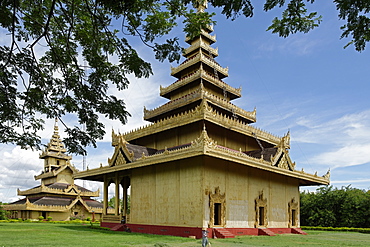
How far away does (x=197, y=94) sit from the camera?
23656 millimetres

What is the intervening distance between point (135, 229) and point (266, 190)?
9613 millimetres

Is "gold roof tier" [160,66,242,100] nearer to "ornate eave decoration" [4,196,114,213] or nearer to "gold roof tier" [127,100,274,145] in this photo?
"gold roof tier" [127,100,274,145]

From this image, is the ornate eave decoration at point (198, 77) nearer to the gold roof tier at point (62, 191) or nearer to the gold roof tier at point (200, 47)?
the gold roof tier at point (200, 47)

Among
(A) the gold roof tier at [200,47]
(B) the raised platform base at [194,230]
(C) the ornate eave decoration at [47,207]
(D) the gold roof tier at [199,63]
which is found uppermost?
(A) the gold roof tier at [200,47]

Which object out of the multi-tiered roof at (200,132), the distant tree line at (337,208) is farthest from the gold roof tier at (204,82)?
the distant tree line at (337,208)

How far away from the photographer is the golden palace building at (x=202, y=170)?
18781 mm

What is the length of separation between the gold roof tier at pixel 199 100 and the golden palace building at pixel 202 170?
0.08m

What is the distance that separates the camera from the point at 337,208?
35.2m

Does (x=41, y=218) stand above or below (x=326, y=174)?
below

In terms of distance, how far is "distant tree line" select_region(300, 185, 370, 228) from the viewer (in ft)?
109

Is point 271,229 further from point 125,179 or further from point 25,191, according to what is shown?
point 25,191

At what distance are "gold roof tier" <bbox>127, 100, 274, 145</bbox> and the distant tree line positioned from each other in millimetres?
13274

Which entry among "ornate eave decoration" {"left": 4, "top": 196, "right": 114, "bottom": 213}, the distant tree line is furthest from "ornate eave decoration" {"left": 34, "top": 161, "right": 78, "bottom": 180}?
the distant tree line

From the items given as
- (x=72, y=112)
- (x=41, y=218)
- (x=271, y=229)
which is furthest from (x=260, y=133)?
(x=41, y=218)
